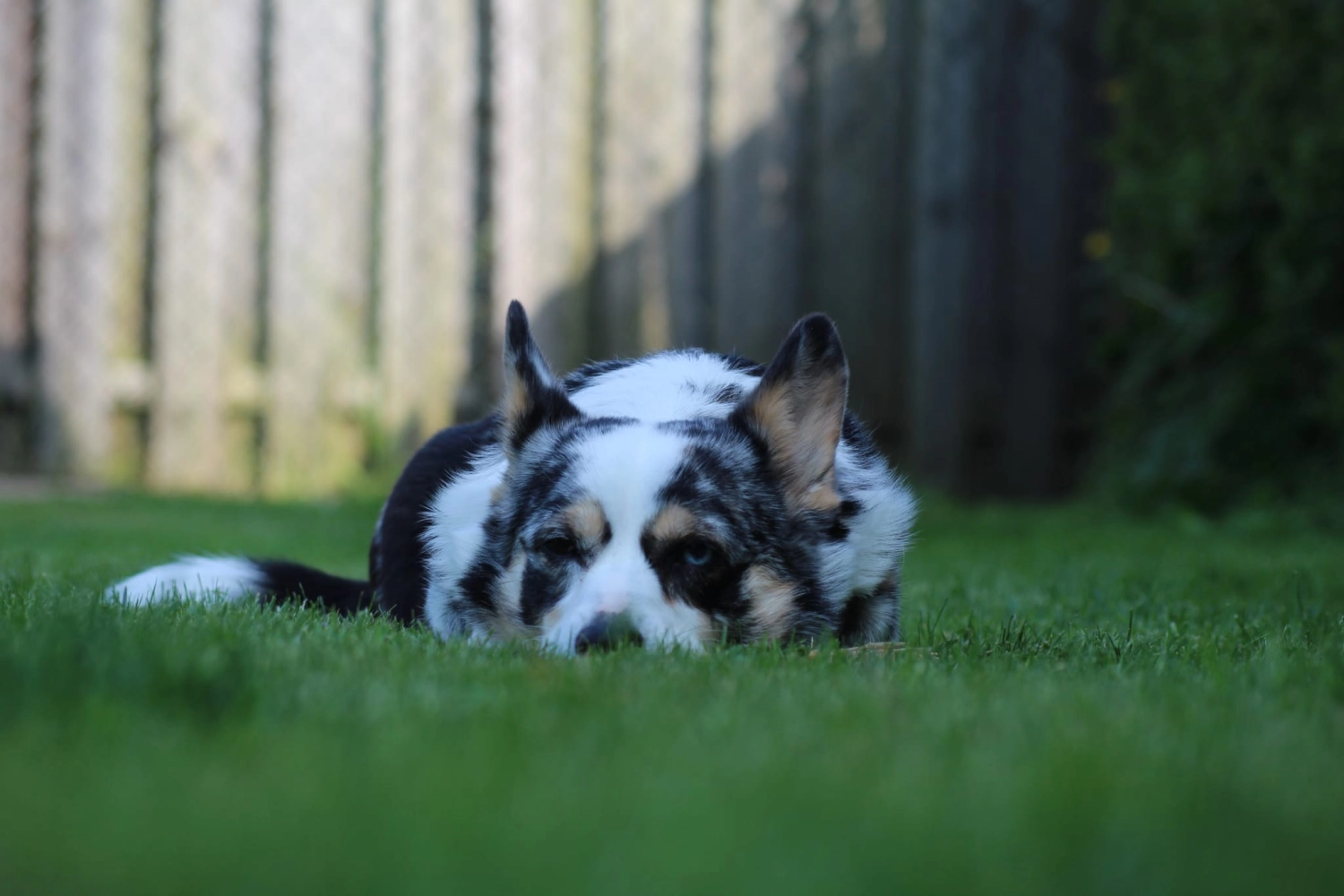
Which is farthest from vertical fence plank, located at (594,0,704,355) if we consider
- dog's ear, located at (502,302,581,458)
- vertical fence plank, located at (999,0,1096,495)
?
dog's ear, located at (502,302,581,458)

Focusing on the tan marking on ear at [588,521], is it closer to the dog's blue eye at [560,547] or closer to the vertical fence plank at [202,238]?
the dog's blue eye at [560,547]

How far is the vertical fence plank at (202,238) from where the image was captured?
28.2 feet

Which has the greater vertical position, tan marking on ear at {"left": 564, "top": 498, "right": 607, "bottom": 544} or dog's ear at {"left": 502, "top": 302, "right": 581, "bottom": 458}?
dog's ear at {"left": 502, "top": 302, "right": 581, "bottom": 458}

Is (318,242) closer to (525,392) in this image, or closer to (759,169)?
(759,169)

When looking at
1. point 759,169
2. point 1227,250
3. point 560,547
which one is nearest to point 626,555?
point 560,547

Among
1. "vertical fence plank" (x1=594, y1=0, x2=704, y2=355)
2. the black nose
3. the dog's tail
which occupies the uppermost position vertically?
"vertical fence plank" (x1=594, y1=0, x2=704, y2=355)

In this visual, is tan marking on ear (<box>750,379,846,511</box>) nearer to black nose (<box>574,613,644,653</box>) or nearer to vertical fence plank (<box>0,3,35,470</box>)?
black nose (<box>574,613,644,653</box>)

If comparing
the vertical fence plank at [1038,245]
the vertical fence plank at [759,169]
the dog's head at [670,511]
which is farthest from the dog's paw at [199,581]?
the vertical fence plank at [1038,245]

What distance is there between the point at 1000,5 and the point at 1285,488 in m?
4.03

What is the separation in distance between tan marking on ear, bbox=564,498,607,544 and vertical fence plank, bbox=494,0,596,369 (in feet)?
19.5

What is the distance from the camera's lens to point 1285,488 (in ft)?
25.1

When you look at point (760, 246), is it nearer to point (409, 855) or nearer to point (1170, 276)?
point (1170, 276)

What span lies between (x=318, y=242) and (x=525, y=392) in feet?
18.9

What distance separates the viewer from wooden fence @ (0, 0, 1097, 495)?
862 cm
